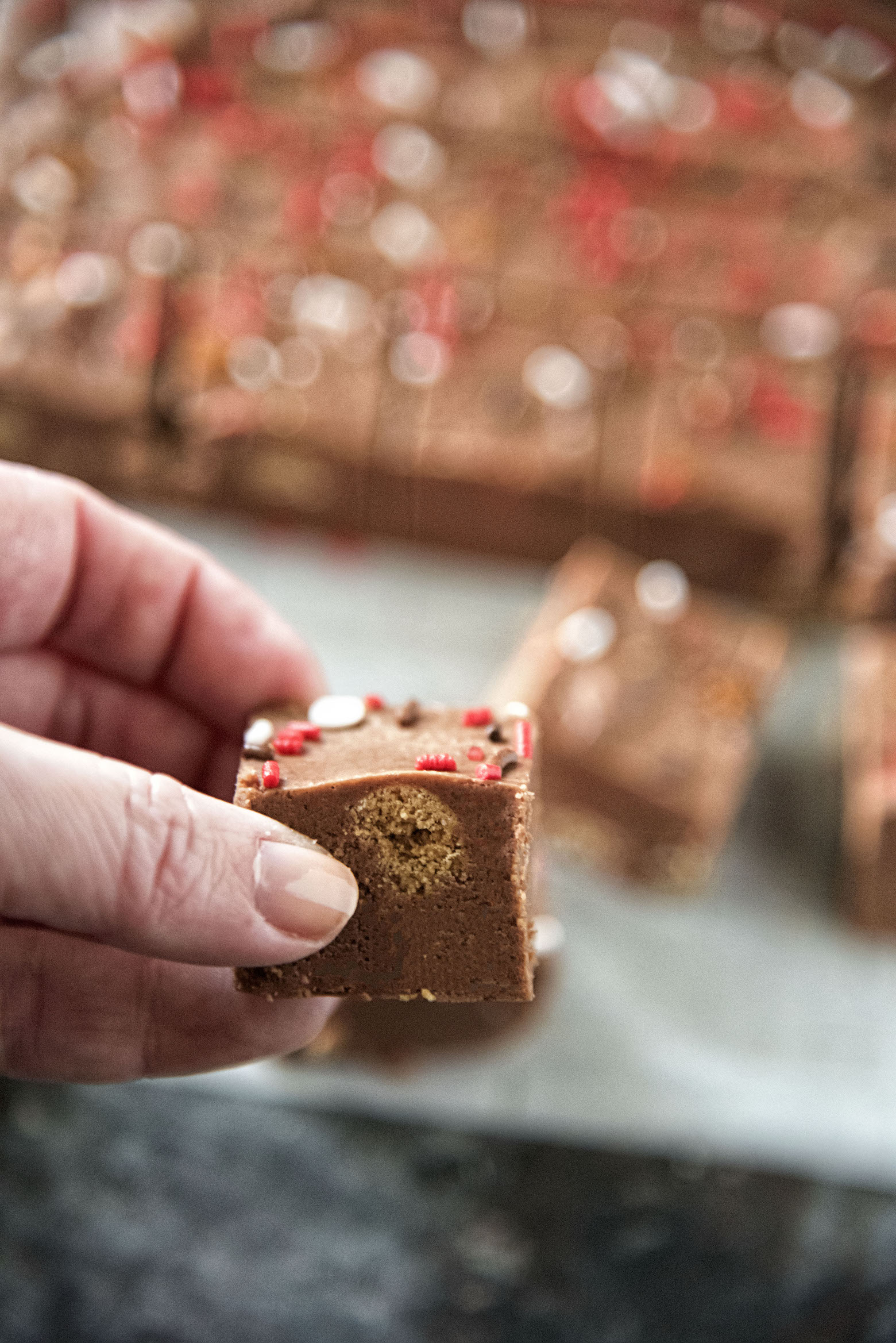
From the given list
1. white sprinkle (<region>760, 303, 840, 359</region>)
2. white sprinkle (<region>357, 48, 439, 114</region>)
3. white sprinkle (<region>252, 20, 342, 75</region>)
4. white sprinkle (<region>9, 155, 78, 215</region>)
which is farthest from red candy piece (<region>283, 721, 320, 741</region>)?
white sprinkle (<region>252, 20, 342, 75</region>)

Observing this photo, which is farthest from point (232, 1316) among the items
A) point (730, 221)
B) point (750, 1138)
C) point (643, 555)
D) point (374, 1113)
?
point (730, 221)

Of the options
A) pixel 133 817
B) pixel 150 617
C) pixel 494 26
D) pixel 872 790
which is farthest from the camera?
pixel 494 26

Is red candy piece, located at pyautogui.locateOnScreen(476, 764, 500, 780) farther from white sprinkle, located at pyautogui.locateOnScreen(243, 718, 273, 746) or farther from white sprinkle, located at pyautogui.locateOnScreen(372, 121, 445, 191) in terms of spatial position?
white sprinkle, located at pyautogui.locateOnScreen(372, 121, 445, 191)

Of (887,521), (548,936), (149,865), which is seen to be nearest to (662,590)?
(887,521)

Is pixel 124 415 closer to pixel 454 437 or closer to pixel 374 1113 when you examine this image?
pixel 454 437

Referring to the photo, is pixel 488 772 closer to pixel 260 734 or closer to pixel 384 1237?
pixel 260 734
